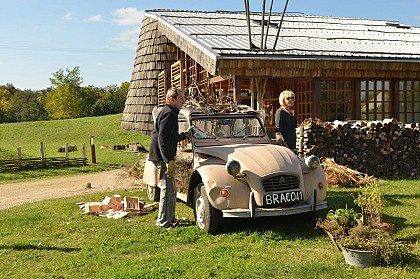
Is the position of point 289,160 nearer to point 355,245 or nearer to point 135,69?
point 355,245

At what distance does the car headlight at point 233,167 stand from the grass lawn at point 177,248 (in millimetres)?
846

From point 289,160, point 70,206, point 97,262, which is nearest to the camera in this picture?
point 97,262

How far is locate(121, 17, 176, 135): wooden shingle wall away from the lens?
947 inches

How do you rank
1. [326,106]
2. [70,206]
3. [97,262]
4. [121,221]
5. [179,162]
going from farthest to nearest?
[326,106]
[70,206]
[179,162]
[121,221]
[97,262]

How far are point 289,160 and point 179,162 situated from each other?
93.8 inches

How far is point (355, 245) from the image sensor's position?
4.91m

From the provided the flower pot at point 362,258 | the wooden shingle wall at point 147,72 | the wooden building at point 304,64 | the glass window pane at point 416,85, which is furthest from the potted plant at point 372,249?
the wooden shingle wall at point 147,72

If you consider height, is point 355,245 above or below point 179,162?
below

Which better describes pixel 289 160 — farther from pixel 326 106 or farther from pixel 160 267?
pixel 326 106

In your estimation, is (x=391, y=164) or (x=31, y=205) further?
→ (x=391, y=164)

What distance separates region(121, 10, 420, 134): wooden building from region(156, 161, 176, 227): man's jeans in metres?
4.14

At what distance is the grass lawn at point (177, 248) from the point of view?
189 inches

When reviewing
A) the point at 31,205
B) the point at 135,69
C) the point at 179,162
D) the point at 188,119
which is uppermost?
the point at 135,69

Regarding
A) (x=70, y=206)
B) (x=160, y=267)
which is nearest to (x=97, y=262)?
(x=160, y=267)
